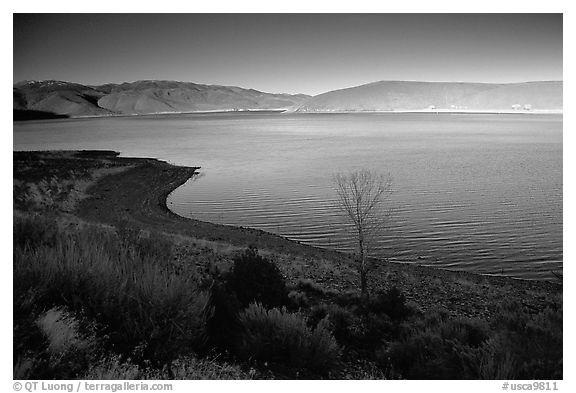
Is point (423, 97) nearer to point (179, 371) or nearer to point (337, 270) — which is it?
point (337, 270)

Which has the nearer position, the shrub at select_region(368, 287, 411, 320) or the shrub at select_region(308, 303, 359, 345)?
the shrub at select_region(308, 303, 359, 345)

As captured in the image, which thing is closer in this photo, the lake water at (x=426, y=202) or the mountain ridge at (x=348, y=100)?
the lake water at (x=426, y=202)

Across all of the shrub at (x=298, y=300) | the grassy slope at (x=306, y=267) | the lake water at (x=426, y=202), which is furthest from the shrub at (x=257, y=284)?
the lake water at (x=426, y=202)

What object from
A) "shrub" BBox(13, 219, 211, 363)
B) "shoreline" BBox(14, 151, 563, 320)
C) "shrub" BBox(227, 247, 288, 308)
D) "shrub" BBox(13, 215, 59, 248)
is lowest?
"shoreline" BBox(14, 151, 563, 320)

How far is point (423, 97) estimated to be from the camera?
331ft

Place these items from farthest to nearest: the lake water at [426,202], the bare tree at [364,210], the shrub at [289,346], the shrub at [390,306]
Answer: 1. the lake water at [426,202]
2. the bare tree at [364,210]
3. the shrub at [390,306]
4. the shrub at [289,346]

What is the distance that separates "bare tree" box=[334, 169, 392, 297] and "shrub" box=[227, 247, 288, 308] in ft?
7.01

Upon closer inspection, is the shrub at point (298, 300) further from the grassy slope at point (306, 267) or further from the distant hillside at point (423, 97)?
the distant hillside at point (423, 97)

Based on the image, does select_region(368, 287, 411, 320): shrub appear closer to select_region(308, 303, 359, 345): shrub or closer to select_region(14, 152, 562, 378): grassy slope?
select_region(14, 152, 562, 378): grassy slope

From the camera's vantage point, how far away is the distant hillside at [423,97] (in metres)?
65.7

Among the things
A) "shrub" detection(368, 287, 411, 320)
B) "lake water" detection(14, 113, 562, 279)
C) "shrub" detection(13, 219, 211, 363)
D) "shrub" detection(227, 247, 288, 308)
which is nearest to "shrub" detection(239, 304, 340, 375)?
"shrub" detection(13, 219, 211, 363)

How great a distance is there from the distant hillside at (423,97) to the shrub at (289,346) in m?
47.0

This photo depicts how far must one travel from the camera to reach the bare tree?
7316 mm

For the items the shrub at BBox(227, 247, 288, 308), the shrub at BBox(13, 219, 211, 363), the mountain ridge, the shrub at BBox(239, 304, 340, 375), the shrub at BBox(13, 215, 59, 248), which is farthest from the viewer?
the mountain ridge
